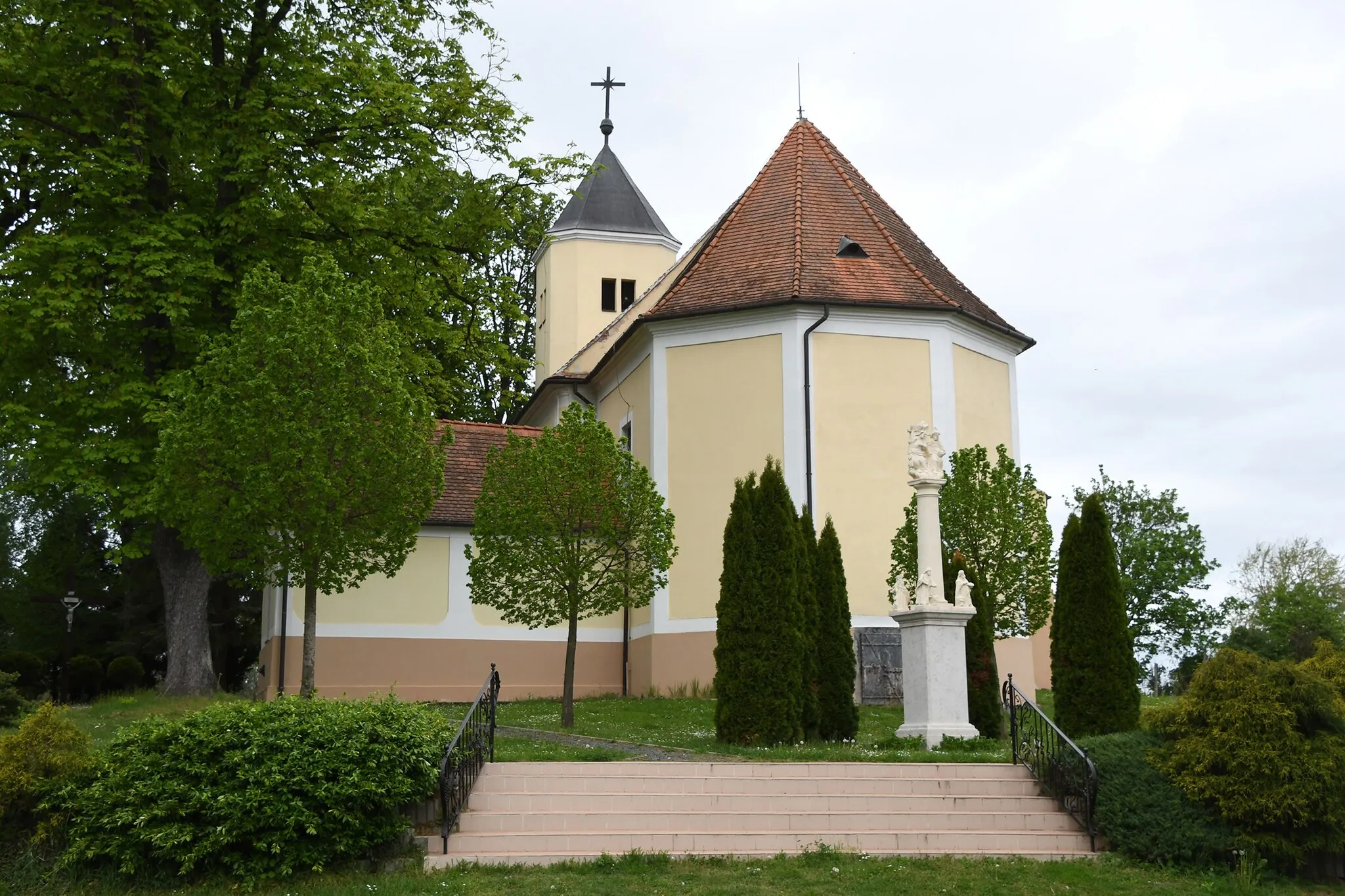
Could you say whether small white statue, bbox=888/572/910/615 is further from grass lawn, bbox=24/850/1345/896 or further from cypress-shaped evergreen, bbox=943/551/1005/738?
grass lawn, bbox=24/850/1345/896

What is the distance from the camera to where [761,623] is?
53.3 feet

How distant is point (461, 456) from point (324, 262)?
9.99m

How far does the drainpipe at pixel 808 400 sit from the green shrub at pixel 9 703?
14189 millimetres

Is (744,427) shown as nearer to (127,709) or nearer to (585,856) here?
(127,709)

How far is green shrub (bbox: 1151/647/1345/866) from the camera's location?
1113 cm

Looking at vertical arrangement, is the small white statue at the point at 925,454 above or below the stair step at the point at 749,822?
above

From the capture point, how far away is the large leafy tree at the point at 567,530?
17.9 meters

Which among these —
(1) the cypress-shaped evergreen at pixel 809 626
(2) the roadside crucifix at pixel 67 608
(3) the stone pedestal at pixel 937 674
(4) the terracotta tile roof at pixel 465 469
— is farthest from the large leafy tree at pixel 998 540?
(2) the roadside crucifix at pixel 67 608

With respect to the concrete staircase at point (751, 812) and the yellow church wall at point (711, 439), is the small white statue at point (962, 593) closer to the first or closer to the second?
the concrete staircase at point (751, 812)

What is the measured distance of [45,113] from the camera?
19922 millimetres

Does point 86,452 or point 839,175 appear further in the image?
point 839,175

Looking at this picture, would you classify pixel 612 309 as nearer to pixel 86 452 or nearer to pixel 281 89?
pixel 281 89

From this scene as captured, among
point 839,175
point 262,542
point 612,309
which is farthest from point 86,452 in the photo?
point 612,309

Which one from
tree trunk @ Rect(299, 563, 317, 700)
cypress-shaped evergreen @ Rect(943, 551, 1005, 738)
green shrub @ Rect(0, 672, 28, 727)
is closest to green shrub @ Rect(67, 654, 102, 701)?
tree trunk @ Rect(299, 563, 317, 700)
